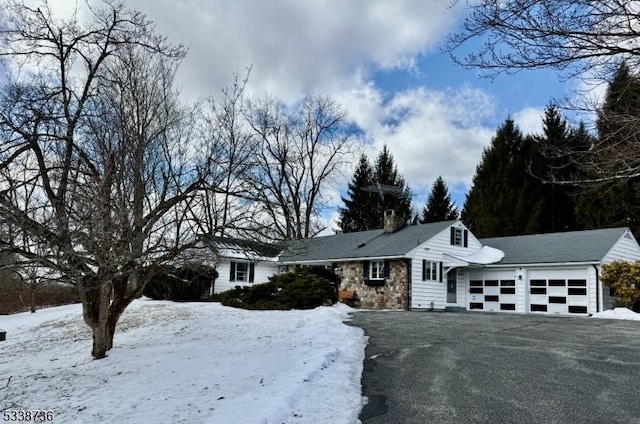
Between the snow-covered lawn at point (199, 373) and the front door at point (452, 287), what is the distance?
1107 cm

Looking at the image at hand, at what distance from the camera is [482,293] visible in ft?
80.3

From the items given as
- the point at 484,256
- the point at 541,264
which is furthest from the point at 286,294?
the point at 541,264

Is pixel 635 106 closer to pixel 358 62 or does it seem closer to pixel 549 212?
pixel 358 62

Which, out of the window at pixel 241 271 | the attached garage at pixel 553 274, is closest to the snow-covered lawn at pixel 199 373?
the window at pixel 241 271

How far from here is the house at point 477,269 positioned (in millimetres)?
20938

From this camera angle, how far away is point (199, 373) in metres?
7.88

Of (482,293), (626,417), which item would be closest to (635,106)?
(626,417)

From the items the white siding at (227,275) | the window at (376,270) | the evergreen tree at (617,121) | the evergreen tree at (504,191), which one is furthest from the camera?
the evergreen tree at (504,191)

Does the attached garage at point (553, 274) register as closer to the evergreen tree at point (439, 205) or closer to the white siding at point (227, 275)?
the white siding at point (227, 275)

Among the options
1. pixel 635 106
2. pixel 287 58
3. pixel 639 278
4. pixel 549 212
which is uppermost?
pixel 287 58

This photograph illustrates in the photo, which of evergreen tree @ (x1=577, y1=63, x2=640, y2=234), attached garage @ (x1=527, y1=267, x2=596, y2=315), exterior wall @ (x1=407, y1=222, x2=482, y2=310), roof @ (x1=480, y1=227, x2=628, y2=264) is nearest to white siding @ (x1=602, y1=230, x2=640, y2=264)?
roof @ (x1=480, y1=227, x2=628, y2=264)

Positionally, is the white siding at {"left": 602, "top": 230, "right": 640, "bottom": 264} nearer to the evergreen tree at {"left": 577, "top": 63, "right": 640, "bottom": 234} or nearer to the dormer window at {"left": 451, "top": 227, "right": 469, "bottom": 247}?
the dormer window at {"left": 451, "top": 227, "right": 469, "bottom": 247}

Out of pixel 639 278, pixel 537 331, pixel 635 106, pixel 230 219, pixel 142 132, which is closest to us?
pixel 635 106

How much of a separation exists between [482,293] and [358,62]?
501 inches
